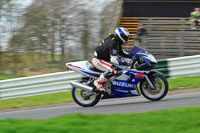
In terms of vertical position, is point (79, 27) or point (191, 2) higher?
point (191, 2)

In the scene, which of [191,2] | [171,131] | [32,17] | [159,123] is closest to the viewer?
[171,131]

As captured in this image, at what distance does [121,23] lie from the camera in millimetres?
22641

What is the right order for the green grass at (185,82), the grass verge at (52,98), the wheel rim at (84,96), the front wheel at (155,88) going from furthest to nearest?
the grass verge at (52,98) < the green grass at (185,82) < the wheel rim at (84,96) < the front wheel at (155,88)

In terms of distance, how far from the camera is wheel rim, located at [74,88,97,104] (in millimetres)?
8328

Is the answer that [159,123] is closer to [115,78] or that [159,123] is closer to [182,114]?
[182,114]

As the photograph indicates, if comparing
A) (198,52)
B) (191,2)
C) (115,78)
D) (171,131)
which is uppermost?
(191,2)

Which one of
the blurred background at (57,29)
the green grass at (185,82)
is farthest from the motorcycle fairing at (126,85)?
the blurred background at (57,29)

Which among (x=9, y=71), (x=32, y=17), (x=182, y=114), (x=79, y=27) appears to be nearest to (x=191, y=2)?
(x=79, y=27)

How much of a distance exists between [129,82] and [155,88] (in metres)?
0.61

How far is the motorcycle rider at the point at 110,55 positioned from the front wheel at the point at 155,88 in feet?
2.07

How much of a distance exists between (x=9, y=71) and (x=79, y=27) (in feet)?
16.7

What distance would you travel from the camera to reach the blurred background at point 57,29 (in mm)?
17922

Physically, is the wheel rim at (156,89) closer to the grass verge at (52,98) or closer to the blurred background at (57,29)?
the grass verge at (52,98)

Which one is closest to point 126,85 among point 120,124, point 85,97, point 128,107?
point 128,107
